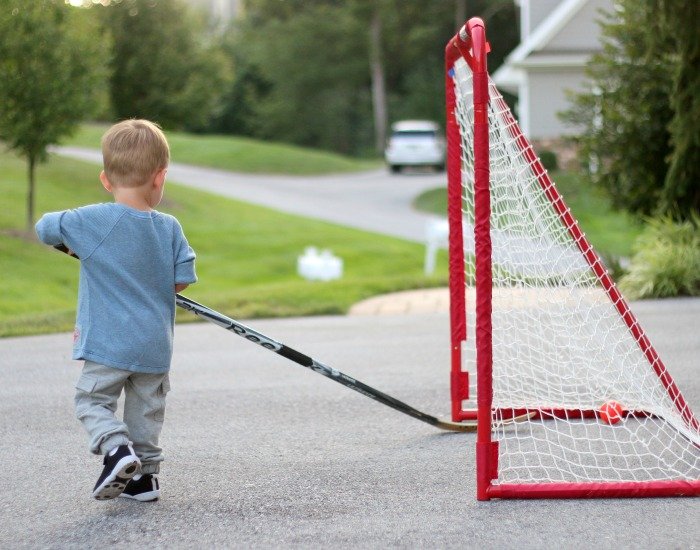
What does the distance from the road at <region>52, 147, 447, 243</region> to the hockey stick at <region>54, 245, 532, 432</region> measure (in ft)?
56.6

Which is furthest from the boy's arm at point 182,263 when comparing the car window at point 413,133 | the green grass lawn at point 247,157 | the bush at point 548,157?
the car window at point 413,133

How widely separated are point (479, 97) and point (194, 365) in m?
4.77

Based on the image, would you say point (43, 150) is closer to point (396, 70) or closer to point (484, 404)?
Result: point (484, 404)

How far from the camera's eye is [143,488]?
474cm

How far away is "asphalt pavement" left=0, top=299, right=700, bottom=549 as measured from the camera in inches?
167

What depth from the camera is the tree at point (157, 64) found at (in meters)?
28.9

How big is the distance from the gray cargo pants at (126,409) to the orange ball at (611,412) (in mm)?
2501

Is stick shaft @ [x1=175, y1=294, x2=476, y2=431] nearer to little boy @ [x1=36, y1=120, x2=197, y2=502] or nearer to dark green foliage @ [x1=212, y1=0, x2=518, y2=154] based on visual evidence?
little boy @ [x1=36, y1=120, x2=197, y2=502]

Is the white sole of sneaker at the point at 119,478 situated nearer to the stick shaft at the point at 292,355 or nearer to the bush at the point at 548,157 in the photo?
the stick shaft at the point at 292,355

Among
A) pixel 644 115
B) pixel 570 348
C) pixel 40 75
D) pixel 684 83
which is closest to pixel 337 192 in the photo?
pixel 40 75

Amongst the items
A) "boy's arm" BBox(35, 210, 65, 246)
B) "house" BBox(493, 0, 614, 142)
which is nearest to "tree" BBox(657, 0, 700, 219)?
"boy's arm" BBox(35, 210, 65, 246)

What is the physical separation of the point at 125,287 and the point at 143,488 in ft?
2.86

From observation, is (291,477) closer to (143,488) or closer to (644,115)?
(143,488)

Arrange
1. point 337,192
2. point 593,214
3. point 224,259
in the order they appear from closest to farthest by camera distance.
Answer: point 224,259, point 593,214, point 337,192
